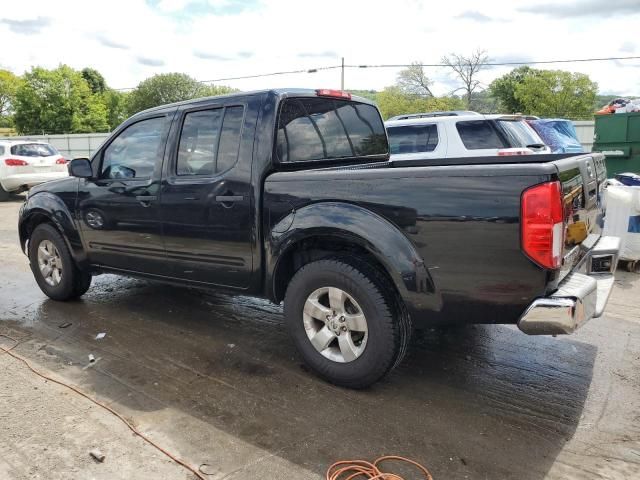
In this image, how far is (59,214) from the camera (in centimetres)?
519

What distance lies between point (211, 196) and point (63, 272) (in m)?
2.29

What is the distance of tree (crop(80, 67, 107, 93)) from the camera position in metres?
85.4

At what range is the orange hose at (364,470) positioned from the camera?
2.61m

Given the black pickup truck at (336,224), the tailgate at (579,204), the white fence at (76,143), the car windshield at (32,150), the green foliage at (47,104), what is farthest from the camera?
the green foliage at (47,104)

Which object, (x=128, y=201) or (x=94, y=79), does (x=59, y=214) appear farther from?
(x=94, y=79)

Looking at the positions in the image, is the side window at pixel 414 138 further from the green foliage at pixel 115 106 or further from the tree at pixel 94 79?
the tree at pixel 94 79

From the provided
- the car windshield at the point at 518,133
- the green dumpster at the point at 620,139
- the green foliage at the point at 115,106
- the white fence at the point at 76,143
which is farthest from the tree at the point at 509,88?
the car windshield at the point at 518,133

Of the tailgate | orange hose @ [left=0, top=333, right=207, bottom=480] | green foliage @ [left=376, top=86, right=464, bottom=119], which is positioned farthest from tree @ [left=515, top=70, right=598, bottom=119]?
orange hose @ [left=0, top=333, right=207, bottom=480]

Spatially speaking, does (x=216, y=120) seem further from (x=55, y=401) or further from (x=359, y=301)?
(x=55, y=401)

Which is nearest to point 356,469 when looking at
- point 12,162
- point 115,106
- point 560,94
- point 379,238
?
point 379,238

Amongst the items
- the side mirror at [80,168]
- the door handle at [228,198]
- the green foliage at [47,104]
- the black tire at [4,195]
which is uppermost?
the green foliage at [47,104]

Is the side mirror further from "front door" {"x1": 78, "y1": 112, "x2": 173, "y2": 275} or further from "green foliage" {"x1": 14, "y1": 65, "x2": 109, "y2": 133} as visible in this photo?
"green foliage" {"x1": 14, "y1": 65, "x2": 109, "y2": 133}

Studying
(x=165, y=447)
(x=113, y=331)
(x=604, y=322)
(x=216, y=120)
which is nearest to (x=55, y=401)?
(x=165, y=447)

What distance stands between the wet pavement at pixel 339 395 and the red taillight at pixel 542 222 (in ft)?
3.36
